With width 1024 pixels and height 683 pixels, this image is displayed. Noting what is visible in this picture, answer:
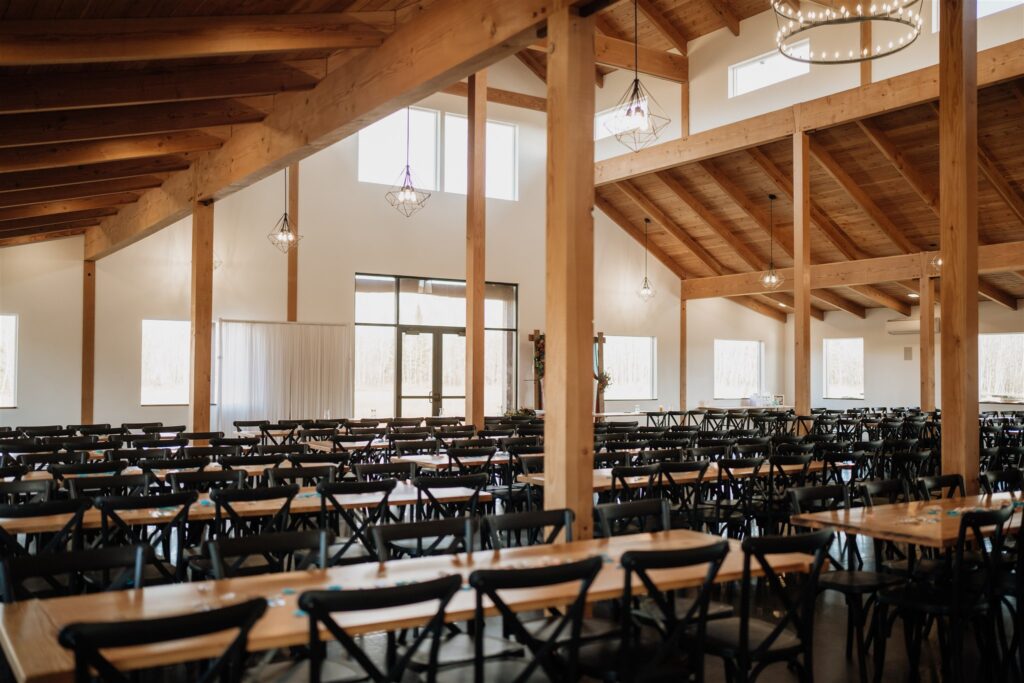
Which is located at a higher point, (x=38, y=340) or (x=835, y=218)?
(x=835, y=218)

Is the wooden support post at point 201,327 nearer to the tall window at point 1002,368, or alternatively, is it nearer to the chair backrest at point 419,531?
the chair backrest at point 419,531

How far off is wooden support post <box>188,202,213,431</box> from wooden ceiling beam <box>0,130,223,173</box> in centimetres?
113

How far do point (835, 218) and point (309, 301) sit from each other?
10057 millimetres

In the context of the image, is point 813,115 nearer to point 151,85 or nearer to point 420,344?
point 420,344

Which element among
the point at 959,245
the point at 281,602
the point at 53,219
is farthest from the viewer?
the point at 53,219

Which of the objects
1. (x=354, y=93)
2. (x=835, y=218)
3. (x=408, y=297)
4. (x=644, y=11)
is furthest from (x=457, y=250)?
(x=354, y=93)

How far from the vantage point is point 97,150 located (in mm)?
8102

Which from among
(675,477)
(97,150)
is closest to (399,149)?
(97,150)

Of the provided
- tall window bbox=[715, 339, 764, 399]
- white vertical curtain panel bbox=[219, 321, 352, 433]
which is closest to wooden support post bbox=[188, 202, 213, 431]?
white vertical curtain panel bbox=[219, 321, 352, 433]

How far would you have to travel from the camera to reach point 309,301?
15438 mm

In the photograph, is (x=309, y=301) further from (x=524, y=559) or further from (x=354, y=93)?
(x=524, y=559)

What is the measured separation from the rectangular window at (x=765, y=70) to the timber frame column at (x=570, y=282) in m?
11.0

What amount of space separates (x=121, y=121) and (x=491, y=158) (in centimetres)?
1092

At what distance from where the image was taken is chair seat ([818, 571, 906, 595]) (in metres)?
4.38
